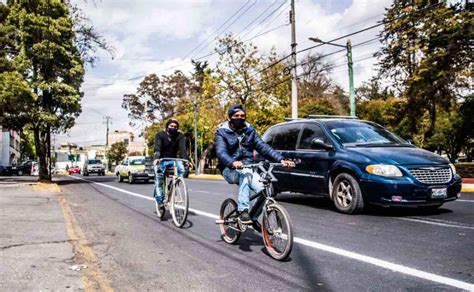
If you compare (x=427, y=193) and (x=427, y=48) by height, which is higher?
(x=427, y=48)

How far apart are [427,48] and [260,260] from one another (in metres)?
23.0

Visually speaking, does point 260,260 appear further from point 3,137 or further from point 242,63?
point 3,137

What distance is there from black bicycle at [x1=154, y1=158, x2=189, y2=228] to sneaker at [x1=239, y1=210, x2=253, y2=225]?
6.37 ft

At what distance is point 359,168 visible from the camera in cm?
818

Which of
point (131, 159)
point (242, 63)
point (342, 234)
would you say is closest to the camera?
point (342, 234)

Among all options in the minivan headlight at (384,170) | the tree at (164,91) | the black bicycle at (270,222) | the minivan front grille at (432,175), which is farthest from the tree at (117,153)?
the black bicycle at (270,222)

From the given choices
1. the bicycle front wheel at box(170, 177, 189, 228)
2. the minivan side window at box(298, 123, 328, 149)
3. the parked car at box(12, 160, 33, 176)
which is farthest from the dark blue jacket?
the parked car at box(12, 160, 33, 176)

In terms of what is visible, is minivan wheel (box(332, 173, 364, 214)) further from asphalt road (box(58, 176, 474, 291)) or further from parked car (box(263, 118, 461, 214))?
asphalt road (box(58, 176, 474, 291))

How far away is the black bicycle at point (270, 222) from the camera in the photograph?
502 centimetres

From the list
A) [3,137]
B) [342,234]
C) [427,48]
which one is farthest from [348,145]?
[3,137]

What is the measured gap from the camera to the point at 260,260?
5164mm

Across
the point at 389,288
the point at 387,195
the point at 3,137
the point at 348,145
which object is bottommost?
the point at 389,288

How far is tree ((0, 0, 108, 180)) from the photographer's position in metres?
23.6

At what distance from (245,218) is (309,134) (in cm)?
455
